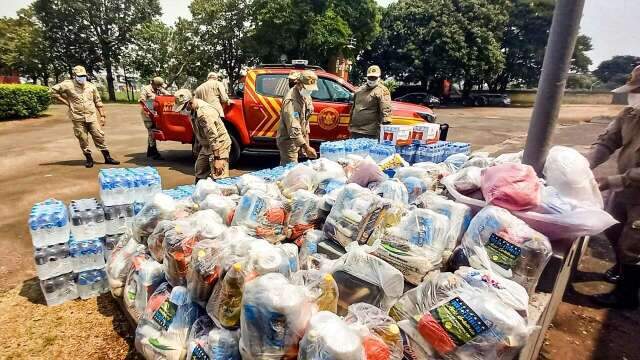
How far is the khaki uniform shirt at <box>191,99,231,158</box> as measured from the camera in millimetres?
4219

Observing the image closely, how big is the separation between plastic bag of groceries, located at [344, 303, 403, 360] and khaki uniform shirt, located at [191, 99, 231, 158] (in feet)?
10.4

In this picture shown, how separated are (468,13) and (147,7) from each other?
2859cm

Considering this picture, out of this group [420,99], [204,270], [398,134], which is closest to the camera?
[204,270]

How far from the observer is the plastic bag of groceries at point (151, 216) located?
2715 mm

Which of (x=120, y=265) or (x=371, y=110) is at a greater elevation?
(x=371, y=110)

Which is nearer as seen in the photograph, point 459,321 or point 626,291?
point 459,321

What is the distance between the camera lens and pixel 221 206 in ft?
9.04

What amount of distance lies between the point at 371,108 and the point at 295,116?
1.40 meters

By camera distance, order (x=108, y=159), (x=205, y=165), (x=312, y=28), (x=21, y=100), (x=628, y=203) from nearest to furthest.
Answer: (x=628, y=203) < (x=205, y=165) < (x=108, y=159) < (x=21, y=100) < (x=312, y=28)

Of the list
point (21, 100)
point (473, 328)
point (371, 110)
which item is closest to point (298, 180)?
point (473, 328)

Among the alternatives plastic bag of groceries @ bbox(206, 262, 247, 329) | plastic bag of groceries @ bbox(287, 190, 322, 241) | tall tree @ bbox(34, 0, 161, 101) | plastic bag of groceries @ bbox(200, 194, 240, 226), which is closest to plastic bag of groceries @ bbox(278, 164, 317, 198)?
plastic bag of groceries @ bbox(287, 190, 322, 241)

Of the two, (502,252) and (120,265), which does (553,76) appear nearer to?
(502,252)

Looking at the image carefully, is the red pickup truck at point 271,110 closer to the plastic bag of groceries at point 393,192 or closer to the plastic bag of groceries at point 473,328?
the plastic bag of groceries at point 393,192

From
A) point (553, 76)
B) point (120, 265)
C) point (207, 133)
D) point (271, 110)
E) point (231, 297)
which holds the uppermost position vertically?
point (553, 76)
